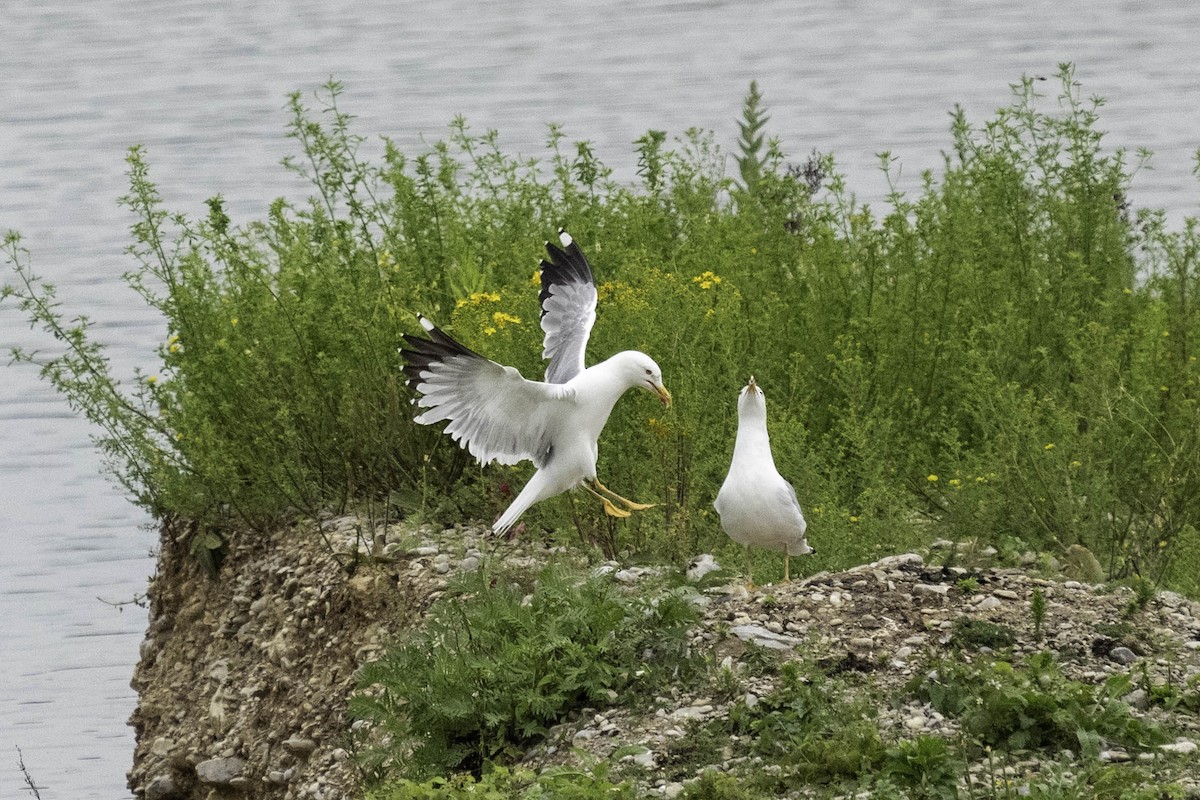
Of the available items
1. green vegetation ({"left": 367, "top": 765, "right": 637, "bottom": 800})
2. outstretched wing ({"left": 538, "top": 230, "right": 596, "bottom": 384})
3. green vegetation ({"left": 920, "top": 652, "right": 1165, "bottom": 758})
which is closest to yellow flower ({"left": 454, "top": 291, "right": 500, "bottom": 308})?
outstretched wing ({"left": 538, "top": 230, "right": 596, "bottom": 384})

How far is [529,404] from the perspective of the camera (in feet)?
19.3

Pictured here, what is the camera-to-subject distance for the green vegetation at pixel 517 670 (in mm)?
5191

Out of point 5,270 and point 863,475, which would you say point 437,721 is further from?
point 5,270

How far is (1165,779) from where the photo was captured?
4.46 metres

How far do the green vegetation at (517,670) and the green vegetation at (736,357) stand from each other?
133cm

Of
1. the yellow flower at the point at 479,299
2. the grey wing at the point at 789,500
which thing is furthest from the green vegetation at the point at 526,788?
the yellow flower at the point at 479,299

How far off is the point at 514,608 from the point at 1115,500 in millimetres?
2376

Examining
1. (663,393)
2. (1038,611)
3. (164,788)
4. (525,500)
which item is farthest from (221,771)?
(1038,611)

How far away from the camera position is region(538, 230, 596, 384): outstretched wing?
257 inches

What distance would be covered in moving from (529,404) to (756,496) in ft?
2.53

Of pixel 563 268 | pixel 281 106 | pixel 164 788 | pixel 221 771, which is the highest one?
pixel 281 106

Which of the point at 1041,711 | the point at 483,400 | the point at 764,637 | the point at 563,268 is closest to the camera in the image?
the point at 1041,711

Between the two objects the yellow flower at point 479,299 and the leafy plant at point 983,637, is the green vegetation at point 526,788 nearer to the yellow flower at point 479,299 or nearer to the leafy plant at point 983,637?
the leafy plant at point 983,637

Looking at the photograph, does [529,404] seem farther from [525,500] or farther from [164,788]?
[164,788]
